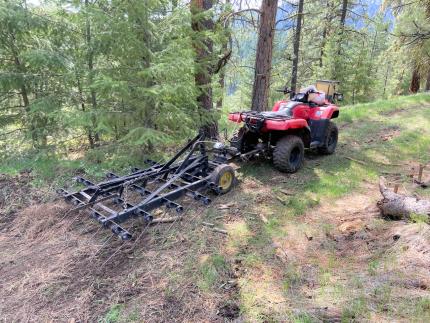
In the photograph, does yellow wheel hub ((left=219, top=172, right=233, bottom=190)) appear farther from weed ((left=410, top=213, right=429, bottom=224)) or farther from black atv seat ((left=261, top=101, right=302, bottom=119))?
weed ((left=410, top=213, right=429, bottom=224))

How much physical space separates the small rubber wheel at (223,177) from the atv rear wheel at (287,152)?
3.30ft

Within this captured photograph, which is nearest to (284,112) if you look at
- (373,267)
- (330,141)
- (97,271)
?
(330,141)

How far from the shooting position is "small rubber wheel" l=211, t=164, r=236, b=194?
493cm

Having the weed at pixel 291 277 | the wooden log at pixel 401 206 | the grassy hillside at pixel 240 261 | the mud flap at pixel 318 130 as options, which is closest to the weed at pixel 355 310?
the grassy hillside at pixel 240 261

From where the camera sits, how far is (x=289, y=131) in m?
5.96

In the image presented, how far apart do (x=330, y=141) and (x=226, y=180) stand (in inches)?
122

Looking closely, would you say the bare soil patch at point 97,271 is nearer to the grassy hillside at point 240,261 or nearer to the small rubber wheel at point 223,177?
the grassy hillside at point 240,261

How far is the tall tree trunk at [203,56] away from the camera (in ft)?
21.5

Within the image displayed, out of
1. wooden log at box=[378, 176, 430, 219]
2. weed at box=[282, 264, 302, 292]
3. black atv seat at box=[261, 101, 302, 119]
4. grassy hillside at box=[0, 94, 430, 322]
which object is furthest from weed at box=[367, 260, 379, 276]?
black atv seat at box=[261, 101, 302, 119]

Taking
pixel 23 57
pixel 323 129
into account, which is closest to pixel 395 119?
pixel 323 129

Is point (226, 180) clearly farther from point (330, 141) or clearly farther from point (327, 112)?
point (330, 141)

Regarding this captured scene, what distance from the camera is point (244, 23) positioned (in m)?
8.22

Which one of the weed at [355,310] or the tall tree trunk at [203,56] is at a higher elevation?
the tall tree trunk at [203,56]

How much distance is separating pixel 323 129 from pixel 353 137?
226 centimetres
